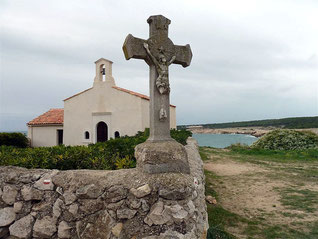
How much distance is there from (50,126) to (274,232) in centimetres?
1698

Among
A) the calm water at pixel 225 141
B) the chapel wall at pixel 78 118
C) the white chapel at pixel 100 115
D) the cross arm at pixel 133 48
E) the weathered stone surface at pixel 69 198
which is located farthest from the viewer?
the calm water at pixel 225 141

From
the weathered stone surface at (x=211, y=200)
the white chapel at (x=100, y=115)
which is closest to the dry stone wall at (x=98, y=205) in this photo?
the weathered stone surface at (x=211, y=200)

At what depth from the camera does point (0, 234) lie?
297cm

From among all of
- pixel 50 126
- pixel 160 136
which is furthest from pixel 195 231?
pixel 50 126

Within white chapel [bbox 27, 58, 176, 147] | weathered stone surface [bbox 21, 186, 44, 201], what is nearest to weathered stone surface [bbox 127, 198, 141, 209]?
weathered stone surface [bbox 21, 186, 44, 201]

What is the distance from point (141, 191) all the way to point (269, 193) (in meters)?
4.59

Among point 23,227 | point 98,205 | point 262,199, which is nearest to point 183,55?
point 98,205

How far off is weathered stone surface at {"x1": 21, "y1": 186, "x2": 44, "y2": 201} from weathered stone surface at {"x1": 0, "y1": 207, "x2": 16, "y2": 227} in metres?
0.28

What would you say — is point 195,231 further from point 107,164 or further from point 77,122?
point 77,122

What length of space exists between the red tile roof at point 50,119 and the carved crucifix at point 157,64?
15.4 meters

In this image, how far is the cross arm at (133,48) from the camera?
3.16 metres

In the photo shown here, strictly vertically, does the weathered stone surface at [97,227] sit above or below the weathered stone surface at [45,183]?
below

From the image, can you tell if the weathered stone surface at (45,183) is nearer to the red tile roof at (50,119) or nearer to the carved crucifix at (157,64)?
the carved crucifix at (157,64)

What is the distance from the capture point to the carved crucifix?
3.25m
